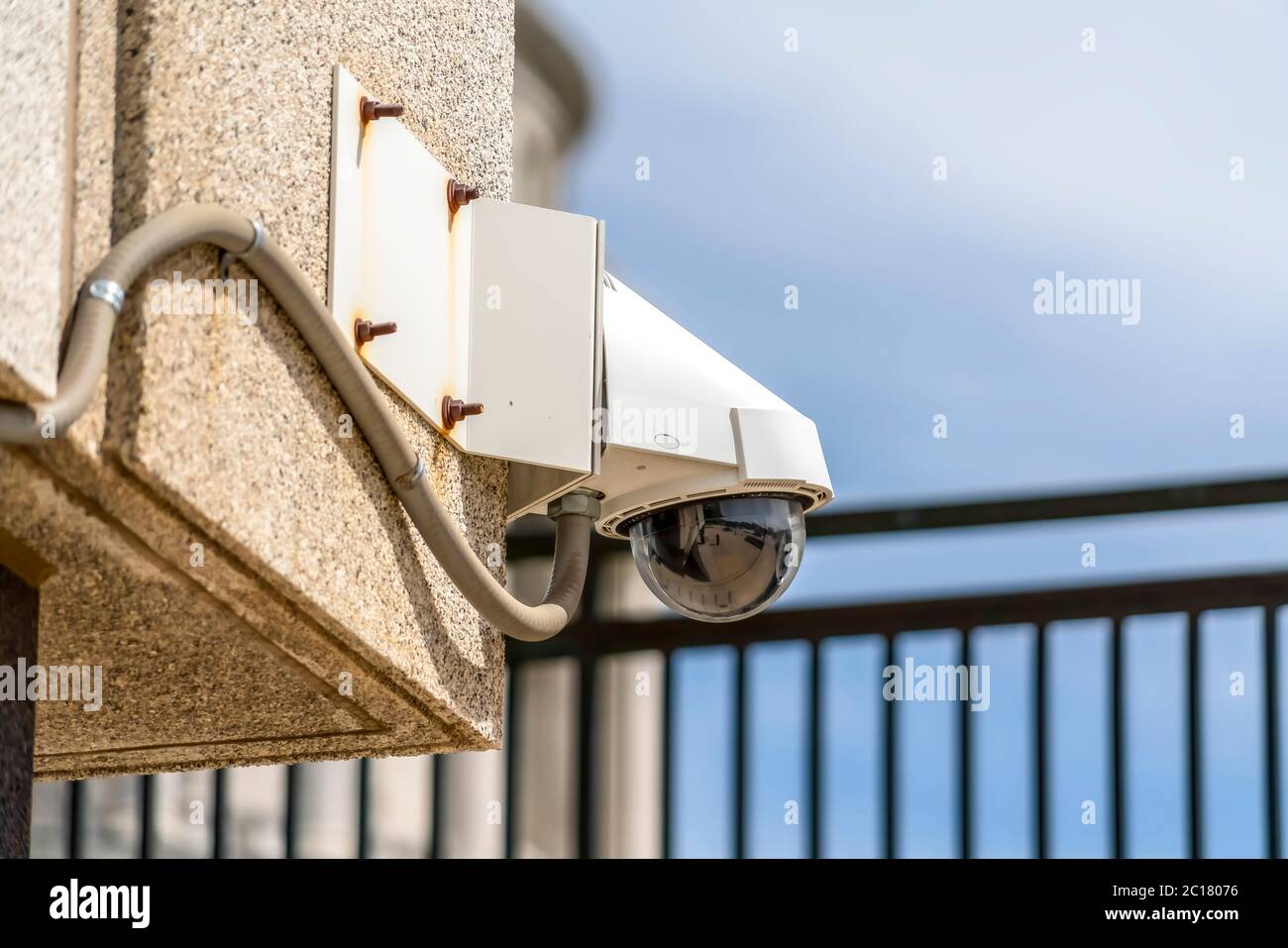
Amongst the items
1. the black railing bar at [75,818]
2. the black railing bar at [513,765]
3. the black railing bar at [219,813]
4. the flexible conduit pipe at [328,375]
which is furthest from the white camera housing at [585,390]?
the black railing bar at [75,818]

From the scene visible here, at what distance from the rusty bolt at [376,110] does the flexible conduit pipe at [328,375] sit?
1.19ft

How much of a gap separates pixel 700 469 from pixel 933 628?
7.44 ft

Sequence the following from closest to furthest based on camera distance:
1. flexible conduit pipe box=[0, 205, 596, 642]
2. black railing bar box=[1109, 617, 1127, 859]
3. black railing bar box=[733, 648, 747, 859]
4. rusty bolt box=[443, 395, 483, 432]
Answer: flexible conduit pipe box=[0, 205, 596, 642] < rusty bolt box=[443, 395, 483, 432] < black railing bar box=[1109, 617, 1127, 859] < black railing bar box=[733, 648, 747, 859]

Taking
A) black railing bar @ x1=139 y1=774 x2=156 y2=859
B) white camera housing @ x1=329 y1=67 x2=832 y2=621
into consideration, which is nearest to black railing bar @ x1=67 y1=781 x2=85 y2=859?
black railing bar @ x1=139 y1=774 x2=156 y2=859

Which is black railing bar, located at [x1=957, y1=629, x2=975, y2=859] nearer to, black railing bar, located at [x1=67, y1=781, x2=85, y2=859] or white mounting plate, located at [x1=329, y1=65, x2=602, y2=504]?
white mounting plate, located at [x1=329, y1=65, x2=602, y2=504]

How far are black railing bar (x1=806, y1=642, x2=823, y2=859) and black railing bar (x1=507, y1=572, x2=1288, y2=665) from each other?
76 mm

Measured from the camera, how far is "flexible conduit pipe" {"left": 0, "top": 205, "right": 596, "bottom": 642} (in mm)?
1565

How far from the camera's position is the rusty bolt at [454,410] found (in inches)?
98.9

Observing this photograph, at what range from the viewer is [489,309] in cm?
263

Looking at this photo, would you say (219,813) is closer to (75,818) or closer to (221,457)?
(75,818)

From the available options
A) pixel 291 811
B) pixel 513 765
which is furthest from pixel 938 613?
pixel 291 811

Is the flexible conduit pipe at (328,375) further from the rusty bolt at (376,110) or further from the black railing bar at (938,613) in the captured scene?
the black railing bar at (938,613)

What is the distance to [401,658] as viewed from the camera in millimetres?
2271
